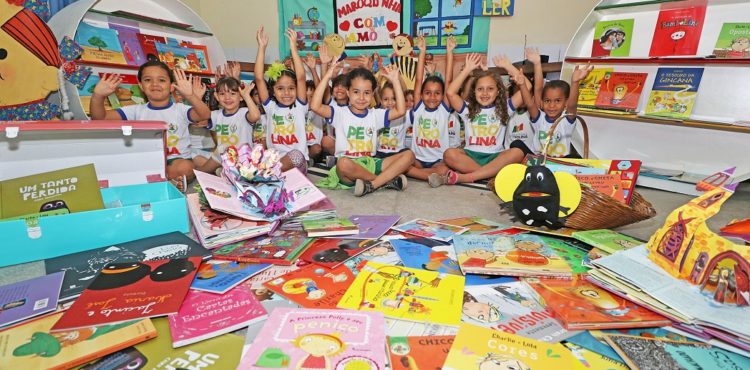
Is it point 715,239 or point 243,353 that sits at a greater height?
point 715,239

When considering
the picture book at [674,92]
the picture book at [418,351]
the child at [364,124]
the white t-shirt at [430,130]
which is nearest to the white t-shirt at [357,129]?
the child at [364,124]

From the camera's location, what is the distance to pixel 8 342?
866mm

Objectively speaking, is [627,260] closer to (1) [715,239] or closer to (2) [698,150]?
(1) [715,239]

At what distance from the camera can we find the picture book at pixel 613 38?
9.20ft

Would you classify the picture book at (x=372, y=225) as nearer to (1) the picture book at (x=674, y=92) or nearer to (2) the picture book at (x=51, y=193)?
(2) the picture book at (x=51, y=193)

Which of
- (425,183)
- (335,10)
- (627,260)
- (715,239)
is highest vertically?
(335,10)

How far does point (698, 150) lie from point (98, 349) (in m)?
3.28

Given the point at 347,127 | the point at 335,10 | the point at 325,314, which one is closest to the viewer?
the point at 325,314

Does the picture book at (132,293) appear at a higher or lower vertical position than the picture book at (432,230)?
higher

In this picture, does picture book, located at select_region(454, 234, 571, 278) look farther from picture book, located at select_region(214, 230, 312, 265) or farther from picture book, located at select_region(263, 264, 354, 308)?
picture book, located at select_region(214, 230, 312, 265)

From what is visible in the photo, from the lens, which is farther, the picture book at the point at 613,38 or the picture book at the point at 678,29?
the picture book at the point at 613,38

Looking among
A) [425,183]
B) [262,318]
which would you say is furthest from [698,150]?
[262,318]

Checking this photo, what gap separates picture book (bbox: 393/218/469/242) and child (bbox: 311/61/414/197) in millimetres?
893

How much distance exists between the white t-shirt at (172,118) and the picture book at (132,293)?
174 cm
